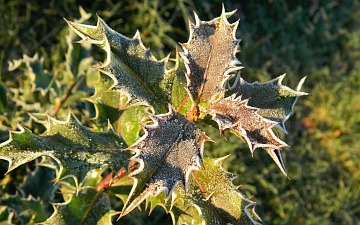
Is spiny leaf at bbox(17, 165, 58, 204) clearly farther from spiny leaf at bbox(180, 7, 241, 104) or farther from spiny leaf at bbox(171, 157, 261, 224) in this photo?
spiny leaf at bbox(180, 7, 241, 104)

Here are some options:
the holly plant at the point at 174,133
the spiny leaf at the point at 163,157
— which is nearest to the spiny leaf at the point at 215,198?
the holly plant at the point at 174,133

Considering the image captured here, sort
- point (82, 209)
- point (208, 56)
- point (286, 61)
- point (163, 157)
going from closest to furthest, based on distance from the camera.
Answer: point (163, 157) → point (208, 56) → point (82, 209) → point (286, 61)

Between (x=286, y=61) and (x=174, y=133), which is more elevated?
(x=174, y=133)

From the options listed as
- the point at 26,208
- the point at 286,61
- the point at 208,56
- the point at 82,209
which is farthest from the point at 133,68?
the point at 286,61

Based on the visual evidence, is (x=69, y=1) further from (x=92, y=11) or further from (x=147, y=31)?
(x=147, y=31)

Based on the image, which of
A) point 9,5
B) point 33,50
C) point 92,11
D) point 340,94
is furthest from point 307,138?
point 9,5

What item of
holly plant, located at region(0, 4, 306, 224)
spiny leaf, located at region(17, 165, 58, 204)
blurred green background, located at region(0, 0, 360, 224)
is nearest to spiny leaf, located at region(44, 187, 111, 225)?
holly plant, located at region(0, 4, 306, 224)

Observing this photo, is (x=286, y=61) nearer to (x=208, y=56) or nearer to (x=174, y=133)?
(x=208, y=56)

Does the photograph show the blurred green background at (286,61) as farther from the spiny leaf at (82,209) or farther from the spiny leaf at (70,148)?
the spiny leaf at (70,148)
